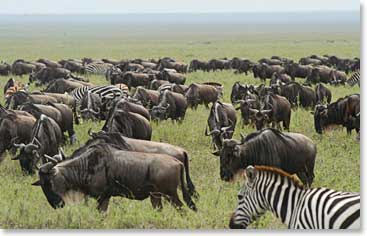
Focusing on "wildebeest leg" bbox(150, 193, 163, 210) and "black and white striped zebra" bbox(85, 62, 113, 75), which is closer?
"wildebeest leg" bbox(150, 193, 163, 210)

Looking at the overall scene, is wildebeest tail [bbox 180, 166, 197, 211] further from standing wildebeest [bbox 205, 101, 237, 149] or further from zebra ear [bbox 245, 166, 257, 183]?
standing wildebeest [bbox 205, 101, 237, 149]

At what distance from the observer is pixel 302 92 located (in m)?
11.1

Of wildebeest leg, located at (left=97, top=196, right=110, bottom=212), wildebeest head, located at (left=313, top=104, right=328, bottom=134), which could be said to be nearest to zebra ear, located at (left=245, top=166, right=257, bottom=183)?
wildebeest leg, located at (left=97, top=196, right=110, bottom=212)

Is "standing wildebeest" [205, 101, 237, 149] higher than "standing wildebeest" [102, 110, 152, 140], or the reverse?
"standing wildebeest" [102, 110, 152, 140]

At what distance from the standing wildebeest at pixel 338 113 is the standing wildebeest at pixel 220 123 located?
111cm

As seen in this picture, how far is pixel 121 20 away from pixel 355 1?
104 inches

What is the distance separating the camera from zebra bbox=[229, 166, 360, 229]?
17.6 feet

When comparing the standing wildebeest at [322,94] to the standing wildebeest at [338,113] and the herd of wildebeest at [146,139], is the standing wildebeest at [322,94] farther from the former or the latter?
the standing wildebeest at [338,113]

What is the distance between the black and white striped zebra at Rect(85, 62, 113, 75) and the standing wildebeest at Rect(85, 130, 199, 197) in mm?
14226

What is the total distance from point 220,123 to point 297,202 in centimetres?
339

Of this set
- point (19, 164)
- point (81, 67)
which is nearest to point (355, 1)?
point (19, 164)

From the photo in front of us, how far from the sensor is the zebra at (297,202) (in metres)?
5.35

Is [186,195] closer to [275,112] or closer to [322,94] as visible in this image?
[275,112]

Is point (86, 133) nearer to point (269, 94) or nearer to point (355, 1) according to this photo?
point (269, 94)
